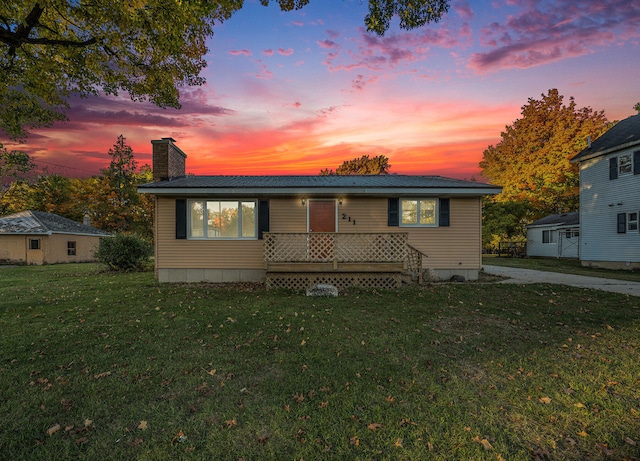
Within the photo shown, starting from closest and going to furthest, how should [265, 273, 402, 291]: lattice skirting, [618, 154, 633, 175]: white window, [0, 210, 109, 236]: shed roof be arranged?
1. [265, 273, 402, 291]: lattice skirting
2. [618, 154, 633, 175]: white window
3. [0, 210, 109, 236]: shed roof

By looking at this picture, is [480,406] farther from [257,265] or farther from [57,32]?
[57,32]

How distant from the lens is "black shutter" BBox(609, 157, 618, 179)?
15.7 metres

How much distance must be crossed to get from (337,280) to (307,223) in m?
2.50

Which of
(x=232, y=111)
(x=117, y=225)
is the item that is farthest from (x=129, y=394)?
(x=117, y=225)

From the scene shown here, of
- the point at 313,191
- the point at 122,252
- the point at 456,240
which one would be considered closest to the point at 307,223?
the point at 313,191

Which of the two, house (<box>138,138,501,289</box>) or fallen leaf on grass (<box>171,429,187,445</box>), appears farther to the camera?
house (<box>138,138,501,289</box>)

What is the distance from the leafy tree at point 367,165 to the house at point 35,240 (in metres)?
29.7

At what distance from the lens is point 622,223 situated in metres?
15.2

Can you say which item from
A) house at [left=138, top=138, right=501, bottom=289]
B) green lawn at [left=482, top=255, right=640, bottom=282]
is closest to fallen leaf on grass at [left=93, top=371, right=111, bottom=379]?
house at [left=138, top=138, right=501, bottom=289]

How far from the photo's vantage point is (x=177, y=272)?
10.8 meters

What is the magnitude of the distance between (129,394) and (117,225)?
126 ft

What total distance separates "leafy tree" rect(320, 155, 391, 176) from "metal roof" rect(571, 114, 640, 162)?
67.9 feet

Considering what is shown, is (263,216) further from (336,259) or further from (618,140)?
(618,140)

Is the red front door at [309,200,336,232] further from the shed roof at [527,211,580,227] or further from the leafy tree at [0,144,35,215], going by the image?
the leafy tree at [0,144,35,215]
